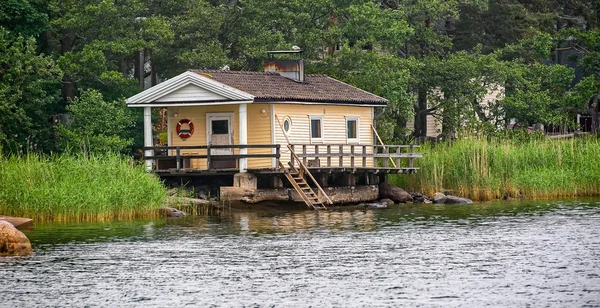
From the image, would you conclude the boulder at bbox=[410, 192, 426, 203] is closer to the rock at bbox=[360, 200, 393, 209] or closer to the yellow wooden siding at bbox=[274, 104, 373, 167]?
the rock at bbox=[360, 200, 393, 209]

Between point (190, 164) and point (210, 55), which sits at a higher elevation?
point (210, 55)

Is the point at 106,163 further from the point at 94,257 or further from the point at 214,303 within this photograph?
the point at 214,303

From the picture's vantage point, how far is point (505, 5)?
65375 mm

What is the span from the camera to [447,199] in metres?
44.2

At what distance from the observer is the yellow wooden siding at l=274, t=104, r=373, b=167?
4434 centimetres

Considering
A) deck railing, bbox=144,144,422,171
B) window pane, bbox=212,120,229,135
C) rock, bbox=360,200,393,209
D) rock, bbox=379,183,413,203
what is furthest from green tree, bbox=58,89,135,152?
rock, bbox=379,183,413,203

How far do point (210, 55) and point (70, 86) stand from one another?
6.47 meters

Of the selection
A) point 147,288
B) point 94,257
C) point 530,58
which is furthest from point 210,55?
point 147,288

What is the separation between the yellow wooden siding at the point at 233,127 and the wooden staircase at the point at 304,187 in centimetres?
140

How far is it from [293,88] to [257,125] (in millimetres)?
2467

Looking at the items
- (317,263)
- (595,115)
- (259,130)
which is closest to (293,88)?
(259,130)

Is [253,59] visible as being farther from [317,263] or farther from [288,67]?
[317,263]

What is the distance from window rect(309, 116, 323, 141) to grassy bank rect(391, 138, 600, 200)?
4881mm

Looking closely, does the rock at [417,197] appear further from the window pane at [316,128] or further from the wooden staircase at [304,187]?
the window pane at [316,128]
